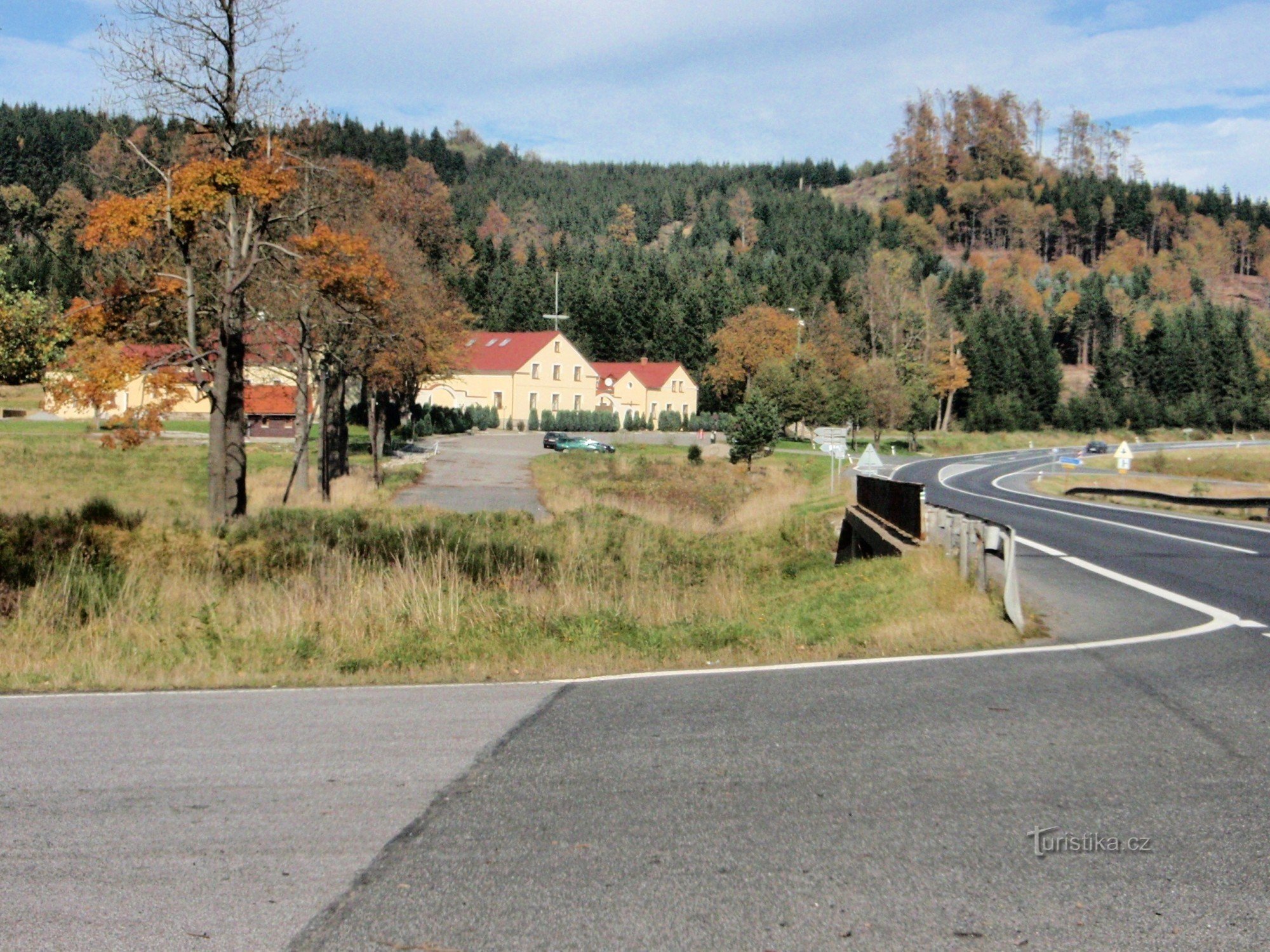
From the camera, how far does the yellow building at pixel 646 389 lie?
107562 mm

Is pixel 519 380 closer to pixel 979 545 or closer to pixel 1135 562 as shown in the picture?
pixel 1135 562

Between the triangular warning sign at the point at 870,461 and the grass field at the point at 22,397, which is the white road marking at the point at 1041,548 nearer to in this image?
the triangular warning sign at the point at 870,461

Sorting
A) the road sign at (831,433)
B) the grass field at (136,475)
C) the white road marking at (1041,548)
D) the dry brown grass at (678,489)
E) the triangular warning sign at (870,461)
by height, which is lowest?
the dry brown grass at (678,489)

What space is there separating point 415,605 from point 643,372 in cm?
9857

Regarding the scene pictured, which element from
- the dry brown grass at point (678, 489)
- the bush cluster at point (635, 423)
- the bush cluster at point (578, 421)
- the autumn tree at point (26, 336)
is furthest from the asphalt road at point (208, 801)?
the bush cluster at point (635, 423)

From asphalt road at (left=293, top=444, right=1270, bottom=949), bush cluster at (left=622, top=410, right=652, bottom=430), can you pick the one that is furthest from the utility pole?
asphalt road at (left=293, top=444, right=1270, bottom=949)

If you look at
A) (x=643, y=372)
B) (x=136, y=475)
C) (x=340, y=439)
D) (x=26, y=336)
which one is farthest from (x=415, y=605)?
(x=643, y=372)

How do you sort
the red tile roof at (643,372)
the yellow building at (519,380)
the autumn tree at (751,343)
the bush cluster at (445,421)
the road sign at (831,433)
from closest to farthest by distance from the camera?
1. the road sign at (831,433)
2. the bush cluster at (445,421)
3. the yellow building at (519,380)
4. the autumn tree at (751,343)
5. the red tile roof at (643,372)

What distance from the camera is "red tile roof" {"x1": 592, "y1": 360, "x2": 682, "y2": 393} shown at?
359 ft

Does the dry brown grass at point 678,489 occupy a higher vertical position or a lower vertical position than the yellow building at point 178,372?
lower

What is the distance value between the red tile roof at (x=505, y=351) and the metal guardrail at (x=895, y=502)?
2839 inches

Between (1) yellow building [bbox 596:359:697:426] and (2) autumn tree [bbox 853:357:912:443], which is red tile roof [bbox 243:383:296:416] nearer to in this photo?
(1) yellow building [bbox 596:359:697:426]

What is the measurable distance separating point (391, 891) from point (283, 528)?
2084 cm

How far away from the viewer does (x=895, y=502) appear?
65.1ft
